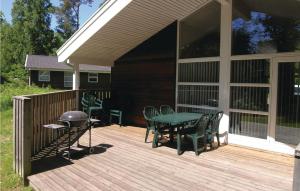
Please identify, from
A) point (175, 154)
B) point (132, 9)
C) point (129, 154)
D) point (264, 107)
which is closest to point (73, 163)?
point (129, 154)

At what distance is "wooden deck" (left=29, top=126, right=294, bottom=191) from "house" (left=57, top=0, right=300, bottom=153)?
775mm

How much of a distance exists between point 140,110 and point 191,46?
255 centimetres

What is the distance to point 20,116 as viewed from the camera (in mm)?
4105

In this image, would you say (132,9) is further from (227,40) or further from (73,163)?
(73,163)

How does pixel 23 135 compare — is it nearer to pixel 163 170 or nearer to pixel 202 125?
pixel 163 170

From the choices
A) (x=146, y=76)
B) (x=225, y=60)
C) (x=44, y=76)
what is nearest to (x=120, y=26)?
(x=146, y=76)

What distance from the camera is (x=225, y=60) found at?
631cm

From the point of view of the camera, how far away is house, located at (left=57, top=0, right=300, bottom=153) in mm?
5566

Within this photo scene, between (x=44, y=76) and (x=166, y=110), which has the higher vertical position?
(x=44, y=76)

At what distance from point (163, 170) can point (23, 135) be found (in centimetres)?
216

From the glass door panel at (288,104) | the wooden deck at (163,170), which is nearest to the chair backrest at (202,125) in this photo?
the wooden deck at (163,170)

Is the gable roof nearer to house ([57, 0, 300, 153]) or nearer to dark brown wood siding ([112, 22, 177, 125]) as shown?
dark brown wood siding ([112, 22, 177, 125])

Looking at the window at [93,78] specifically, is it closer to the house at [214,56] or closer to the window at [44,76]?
the window at [44,76]

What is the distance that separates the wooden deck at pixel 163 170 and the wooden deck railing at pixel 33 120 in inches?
13.4
